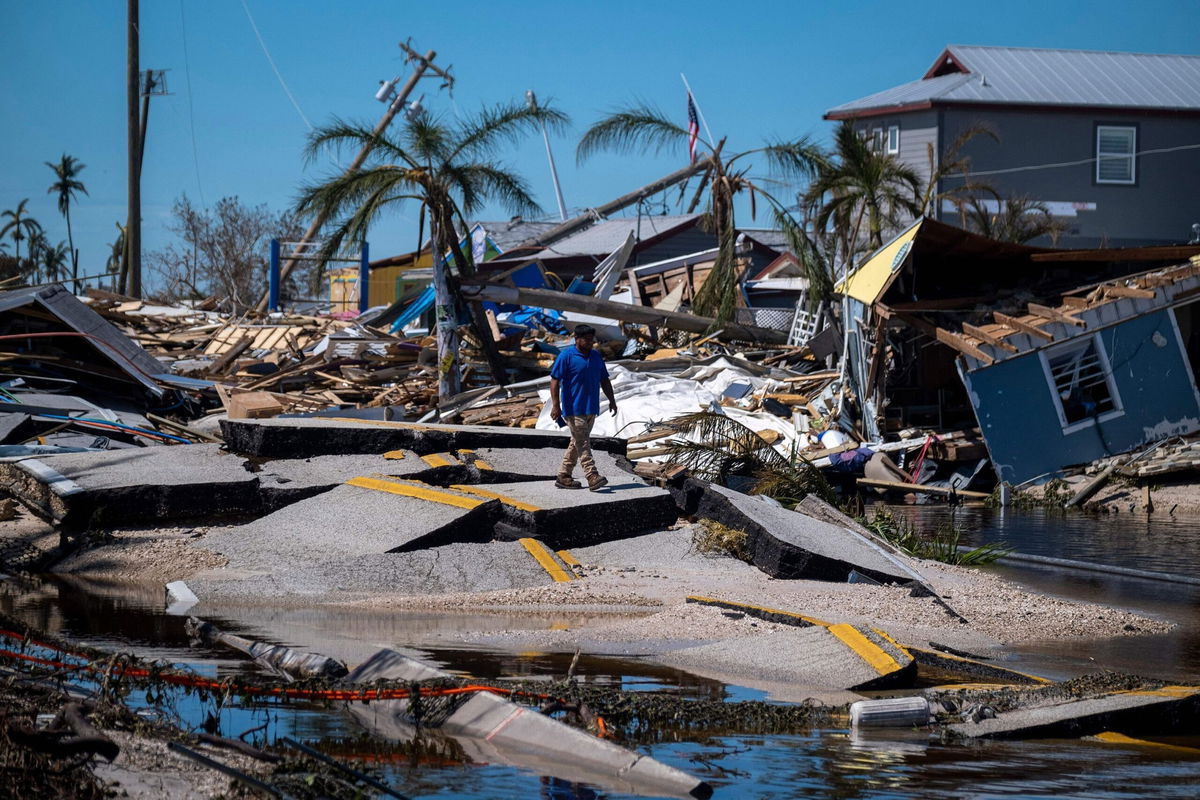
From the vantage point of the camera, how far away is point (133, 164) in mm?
32219

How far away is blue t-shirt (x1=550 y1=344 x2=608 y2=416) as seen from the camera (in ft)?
38.3

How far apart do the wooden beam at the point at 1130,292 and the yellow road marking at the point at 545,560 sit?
1232cm

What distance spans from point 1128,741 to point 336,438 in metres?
8.86

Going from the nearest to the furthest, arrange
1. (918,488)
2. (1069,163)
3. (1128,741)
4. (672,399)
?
(1128,741), (918,488), (672,399), (1069,163)

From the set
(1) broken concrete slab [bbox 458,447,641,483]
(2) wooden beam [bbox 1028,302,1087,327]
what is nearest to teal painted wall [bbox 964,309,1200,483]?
(2) wooden beam [bbox 1028,302,1087,327]

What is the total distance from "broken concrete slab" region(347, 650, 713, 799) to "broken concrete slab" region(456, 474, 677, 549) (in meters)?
4.41

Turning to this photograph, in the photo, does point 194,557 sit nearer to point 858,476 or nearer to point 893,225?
point 858,476

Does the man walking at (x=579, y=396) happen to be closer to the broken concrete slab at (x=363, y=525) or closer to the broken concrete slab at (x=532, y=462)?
the broken concrete slab at (x=532, y=462)

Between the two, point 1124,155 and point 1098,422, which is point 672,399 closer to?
point 1098,422

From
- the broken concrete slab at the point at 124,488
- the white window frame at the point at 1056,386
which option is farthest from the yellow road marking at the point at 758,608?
the white window frame at the point at 1056,386

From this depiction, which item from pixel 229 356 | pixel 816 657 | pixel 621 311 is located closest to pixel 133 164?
pixel 229 356

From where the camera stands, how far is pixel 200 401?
792 inches

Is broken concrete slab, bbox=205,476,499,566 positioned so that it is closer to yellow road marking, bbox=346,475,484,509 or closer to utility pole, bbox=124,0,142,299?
yellow road marking, bbox=346,475,484,509

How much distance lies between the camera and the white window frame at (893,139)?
3581cm
